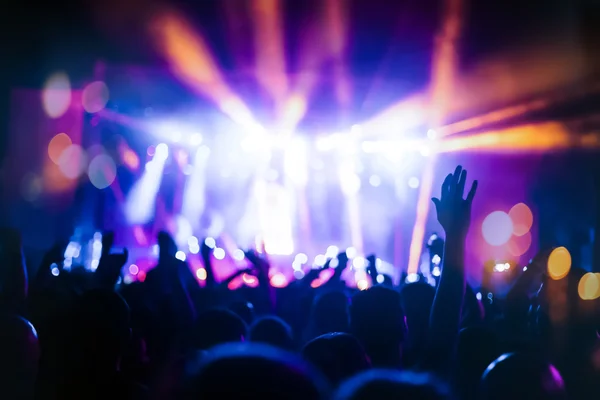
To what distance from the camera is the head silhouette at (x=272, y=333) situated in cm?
271

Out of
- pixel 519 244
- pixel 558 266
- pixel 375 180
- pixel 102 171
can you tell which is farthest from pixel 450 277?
pixel 375 180

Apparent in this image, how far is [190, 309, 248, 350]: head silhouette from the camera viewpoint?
2.59 meters

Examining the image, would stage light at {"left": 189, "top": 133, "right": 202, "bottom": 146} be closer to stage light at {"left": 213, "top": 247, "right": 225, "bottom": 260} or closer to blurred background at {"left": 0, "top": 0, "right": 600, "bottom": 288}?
blurred background at {"left": 0, "top": 0, "right": 600, "bottom": 288}

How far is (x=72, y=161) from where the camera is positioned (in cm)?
1115

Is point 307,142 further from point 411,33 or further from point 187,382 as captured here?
point 187,382

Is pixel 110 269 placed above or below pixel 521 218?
below

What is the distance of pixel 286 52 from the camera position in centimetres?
844

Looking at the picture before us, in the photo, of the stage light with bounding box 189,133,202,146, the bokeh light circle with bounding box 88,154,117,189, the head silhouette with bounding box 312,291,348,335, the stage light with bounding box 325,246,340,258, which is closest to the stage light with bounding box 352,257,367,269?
the stage light with bounding box 325,246,340,258

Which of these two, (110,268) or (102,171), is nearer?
(110,268)

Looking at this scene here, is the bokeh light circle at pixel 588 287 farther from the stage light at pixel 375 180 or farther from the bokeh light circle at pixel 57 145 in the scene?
the stage light at pixel 375 180

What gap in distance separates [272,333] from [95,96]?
10.1 metres

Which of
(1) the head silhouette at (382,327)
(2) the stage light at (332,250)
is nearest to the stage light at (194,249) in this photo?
(2) the stage light at (332,250)

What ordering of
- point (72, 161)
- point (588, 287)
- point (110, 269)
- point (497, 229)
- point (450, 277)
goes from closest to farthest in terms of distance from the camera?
1. point (450, 277)
2. point (588, 287)
3. point (110, 269)
4. point (72, 161)
5. point (497, 229)

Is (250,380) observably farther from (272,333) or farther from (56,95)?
(56,95)
